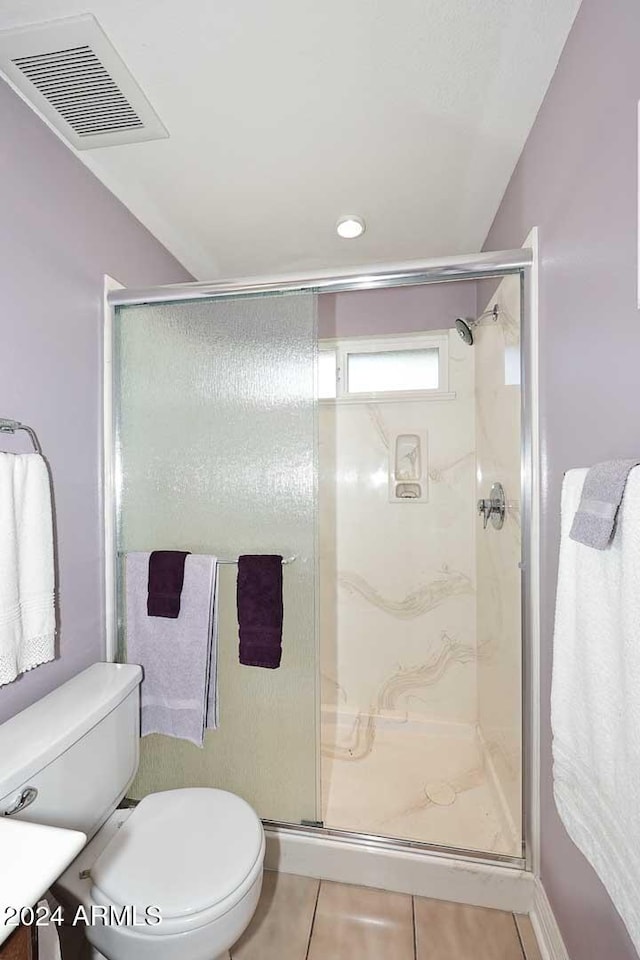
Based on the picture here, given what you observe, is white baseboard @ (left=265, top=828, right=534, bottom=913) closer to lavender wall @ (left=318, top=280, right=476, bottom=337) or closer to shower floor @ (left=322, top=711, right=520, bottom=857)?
shower floor @ (left=322, top=711, right=520, bottom=857)

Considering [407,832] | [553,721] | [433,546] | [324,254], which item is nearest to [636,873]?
[553,721]

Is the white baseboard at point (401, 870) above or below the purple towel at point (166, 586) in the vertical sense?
below

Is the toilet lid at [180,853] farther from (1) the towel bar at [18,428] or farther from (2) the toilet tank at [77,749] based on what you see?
(1) the towel bar at [18,428]

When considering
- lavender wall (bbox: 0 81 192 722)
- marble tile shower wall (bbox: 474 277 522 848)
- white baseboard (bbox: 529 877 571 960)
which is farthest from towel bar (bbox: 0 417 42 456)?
white baseboard (bbox: 529 877 571 960)

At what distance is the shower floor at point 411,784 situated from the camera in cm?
176

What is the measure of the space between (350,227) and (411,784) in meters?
2.37

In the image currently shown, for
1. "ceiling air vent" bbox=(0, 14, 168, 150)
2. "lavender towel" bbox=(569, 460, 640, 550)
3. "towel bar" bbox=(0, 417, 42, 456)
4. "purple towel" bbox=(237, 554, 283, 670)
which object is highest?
"ceiling air vent" bbox=(0, 14, 168, 150)

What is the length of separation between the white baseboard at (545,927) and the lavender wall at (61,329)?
1565 mm

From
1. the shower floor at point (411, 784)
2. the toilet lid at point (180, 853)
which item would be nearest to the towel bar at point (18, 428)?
the toilet lid at point (180, 853)

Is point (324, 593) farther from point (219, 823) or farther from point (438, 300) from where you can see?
point (438, 300)

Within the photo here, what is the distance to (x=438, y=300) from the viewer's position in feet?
8.20

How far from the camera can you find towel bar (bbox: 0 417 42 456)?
4.10 feet

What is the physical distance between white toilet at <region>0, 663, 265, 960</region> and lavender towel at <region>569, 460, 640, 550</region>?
1.11 metres

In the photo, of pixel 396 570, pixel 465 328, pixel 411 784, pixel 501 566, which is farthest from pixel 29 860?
pixel 465 328
